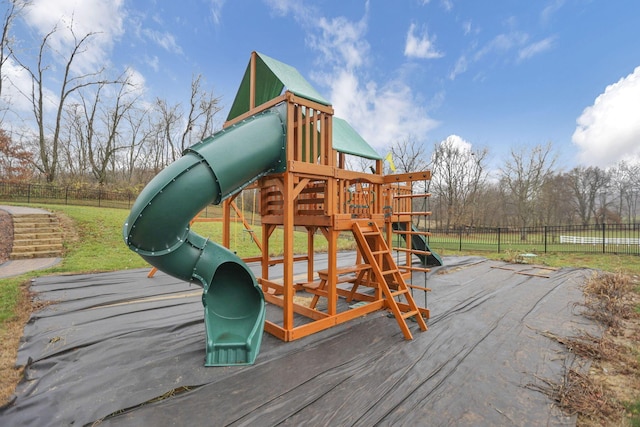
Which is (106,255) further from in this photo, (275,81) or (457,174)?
(457,174)

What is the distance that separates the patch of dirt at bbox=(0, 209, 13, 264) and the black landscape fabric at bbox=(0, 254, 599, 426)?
204 inches

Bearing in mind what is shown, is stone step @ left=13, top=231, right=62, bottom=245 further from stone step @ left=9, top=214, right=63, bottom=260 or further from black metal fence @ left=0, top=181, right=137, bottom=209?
black metal fence @ left=0, top=181, right=137, bottom=209

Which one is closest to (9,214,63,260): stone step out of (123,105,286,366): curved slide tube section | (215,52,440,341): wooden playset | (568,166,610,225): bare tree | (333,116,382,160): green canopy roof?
(215,52,440,341): wooden playset

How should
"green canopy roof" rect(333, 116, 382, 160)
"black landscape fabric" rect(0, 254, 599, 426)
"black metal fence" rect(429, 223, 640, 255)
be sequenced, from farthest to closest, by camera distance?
"black metal fence" rect(429, 223, 640, 255), "green canopy roof" rect(333, 116, 382, 160), "black landscape fabric" rect(0, 254, 599, 426)

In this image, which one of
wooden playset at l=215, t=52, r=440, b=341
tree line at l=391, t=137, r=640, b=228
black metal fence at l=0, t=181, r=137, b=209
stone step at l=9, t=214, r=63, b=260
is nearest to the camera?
wooden playset at l=215, t=52, r=440, b=341

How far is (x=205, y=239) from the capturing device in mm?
3432

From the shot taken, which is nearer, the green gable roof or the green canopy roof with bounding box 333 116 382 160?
the green gable roof

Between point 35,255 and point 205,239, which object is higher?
point 205,239

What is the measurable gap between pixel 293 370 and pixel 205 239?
5.96 ft

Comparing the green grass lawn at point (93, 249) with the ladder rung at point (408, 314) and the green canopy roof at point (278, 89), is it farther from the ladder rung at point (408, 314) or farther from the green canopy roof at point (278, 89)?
the ladder rung at point (408, 314)

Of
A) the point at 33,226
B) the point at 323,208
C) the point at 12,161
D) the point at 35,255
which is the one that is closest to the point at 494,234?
the point at 323,208

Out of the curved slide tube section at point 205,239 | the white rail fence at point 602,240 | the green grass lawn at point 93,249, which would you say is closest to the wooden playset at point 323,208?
the curved slide tube section at point 205,239

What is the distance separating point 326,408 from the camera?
2.40 meters

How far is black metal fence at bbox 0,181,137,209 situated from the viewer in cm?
1691
